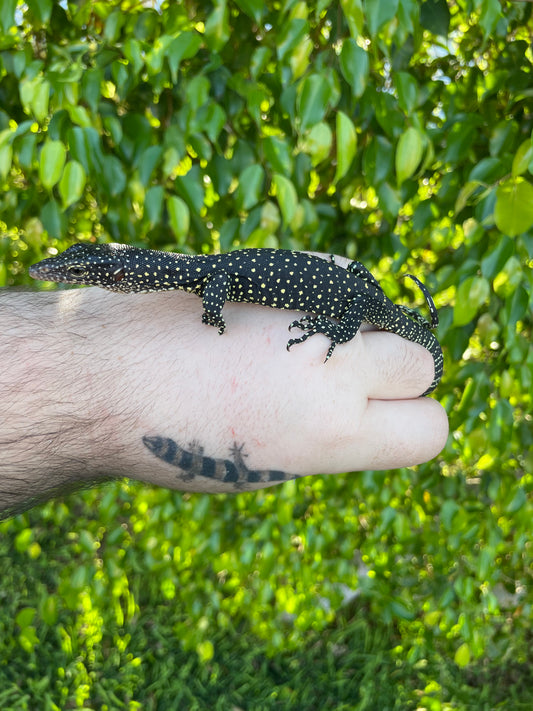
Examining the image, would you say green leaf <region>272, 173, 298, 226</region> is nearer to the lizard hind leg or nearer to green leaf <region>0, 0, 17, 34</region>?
the lizard hind leg

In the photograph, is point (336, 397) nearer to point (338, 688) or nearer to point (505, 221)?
point (505, 221)

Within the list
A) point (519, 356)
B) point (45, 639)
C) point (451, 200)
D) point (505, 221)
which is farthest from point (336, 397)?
point (45, 639)

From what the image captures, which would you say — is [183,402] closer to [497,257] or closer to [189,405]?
[189,405]

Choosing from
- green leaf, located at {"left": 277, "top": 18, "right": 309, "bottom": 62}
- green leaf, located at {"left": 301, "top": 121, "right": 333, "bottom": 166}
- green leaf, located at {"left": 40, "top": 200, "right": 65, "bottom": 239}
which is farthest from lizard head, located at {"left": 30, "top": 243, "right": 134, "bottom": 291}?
green leaf, located at {"left": 277, "top": 18, "right": 309, "bottom": 62}

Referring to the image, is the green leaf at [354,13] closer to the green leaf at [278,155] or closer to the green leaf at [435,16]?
the green leaf at [278,155]

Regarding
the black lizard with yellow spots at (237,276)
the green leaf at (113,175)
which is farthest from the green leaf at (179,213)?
the green leaf at (113,175)

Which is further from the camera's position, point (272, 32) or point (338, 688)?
point (338, 688)

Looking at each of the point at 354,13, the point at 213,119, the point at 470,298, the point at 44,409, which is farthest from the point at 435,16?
the point at 44,409
